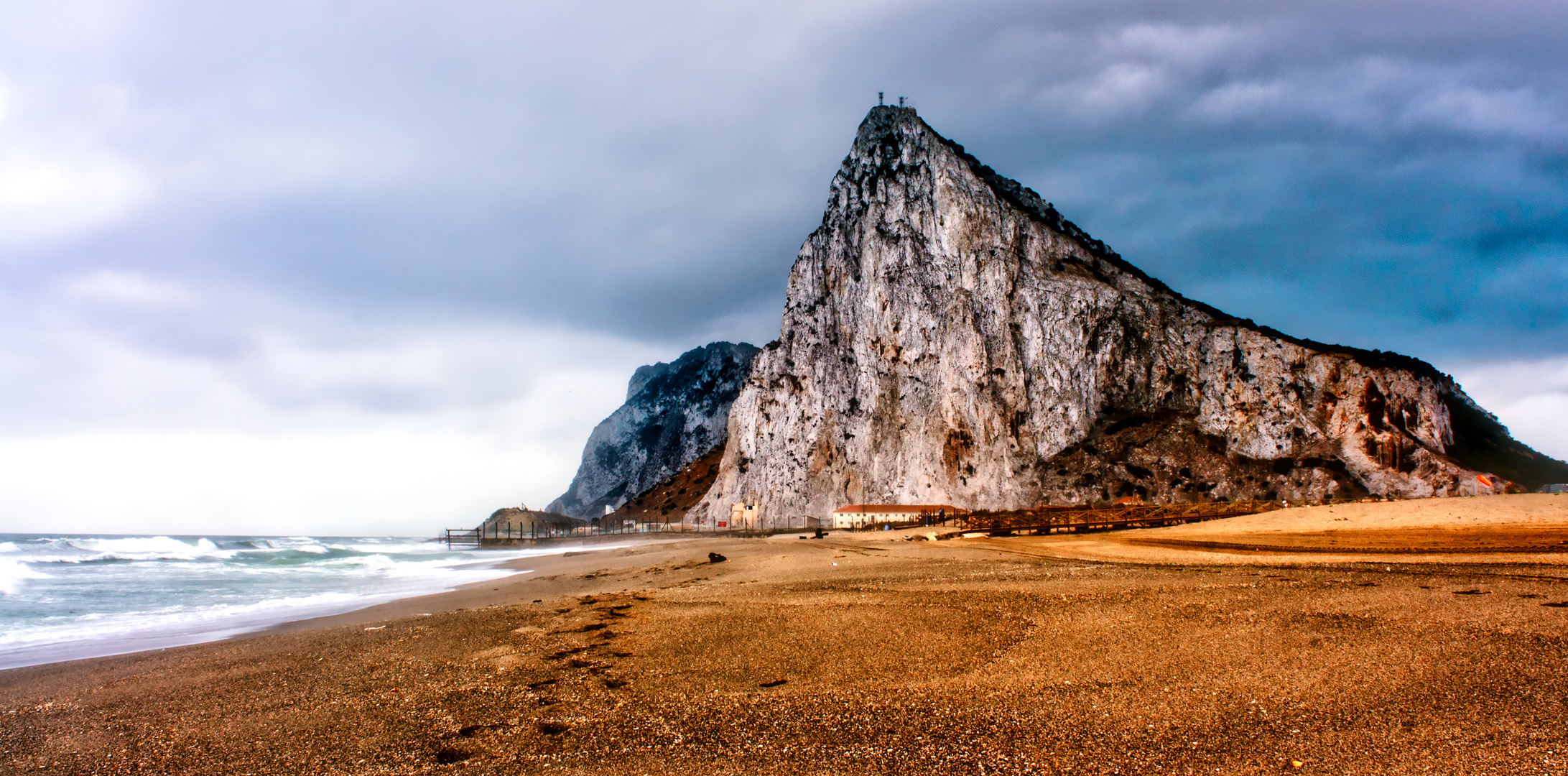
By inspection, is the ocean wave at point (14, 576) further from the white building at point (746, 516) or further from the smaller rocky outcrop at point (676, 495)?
the smaller rocky outcrop at point (676, 495)

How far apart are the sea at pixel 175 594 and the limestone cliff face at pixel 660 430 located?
12341 centimetres

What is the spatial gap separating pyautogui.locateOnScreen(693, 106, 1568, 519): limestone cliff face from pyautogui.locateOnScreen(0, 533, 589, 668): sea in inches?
2073

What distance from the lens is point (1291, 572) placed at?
41.7ft

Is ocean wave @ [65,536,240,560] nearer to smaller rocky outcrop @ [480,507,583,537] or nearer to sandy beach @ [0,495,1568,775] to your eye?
smaller rocky outcrop @ [480,507,583,537]

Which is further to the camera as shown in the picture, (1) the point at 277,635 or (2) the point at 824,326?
(2) the point at 824,326

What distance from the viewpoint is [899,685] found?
690 cm

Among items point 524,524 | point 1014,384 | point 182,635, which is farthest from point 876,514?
point 182,635

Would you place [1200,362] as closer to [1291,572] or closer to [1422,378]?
[1422,378]

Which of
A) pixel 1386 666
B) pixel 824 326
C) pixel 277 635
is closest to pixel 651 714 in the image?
pixel 1386 666

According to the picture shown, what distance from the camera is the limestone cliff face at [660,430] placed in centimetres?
16625

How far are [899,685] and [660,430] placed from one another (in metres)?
169

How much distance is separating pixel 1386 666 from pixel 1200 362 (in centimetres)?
7702

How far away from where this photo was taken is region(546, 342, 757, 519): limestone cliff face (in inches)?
6545

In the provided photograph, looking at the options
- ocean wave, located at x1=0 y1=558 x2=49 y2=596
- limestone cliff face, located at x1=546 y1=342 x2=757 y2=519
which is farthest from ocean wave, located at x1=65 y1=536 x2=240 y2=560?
limestone cliff face, located at x1=546 y1=342 x2=757 y2=519
